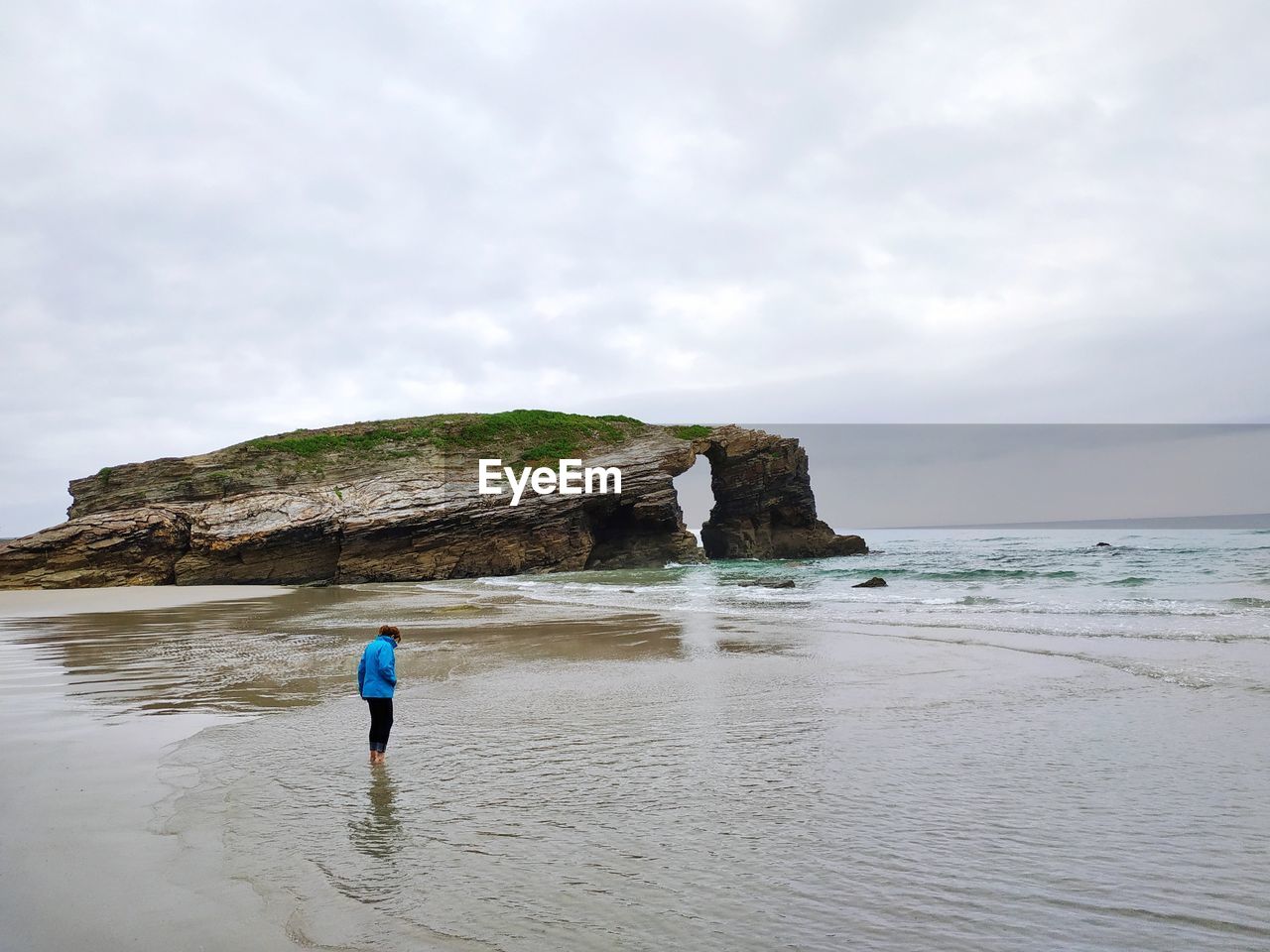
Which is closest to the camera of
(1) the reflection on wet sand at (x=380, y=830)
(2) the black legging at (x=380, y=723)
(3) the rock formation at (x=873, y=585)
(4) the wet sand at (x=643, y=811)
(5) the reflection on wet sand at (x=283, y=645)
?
(4) the wet sand at (x=643, y=811)

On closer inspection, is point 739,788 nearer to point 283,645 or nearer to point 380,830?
point 380,830

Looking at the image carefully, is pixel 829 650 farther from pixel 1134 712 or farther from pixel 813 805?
pixel 813 805

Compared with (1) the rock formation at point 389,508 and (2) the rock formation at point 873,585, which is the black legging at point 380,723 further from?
(1) the rock formation at point 389,508

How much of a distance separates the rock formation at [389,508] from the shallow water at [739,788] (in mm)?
24351

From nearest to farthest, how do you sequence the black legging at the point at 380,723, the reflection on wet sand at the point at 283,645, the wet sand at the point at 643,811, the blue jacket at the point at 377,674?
the wet sand at the point at 643,811
the black legging at the point at 380,723
the blue jacket at the point at 377,674
the reflection on wet sand at the point at 283,645

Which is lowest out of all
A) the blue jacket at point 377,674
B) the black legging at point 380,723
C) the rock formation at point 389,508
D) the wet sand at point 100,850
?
the wet sand at point 100,850

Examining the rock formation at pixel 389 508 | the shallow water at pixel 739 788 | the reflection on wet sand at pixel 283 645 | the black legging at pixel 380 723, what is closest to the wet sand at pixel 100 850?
the shallow water at pixel 739 788

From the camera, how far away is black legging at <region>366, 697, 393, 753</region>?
636cm

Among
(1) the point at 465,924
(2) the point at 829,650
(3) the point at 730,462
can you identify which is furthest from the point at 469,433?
(1) the point at 465,924

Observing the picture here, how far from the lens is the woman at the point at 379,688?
637 centimetres

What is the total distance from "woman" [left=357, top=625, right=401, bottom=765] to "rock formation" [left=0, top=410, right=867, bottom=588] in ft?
106

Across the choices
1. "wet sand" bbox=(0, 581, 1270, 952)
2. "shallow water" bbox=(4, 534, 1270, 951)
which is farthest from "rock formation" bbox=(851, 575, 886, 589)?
"wet sand" bbox=(0, 581, 1270, 952)

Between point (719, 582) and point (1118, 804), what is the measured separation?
84.2ft

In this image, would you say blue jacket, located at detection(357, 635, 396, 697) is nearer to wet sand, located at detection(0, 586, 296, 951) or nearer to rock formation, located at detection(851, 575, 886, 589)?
wet sand, located at detection(0, 586, 296, 951)
